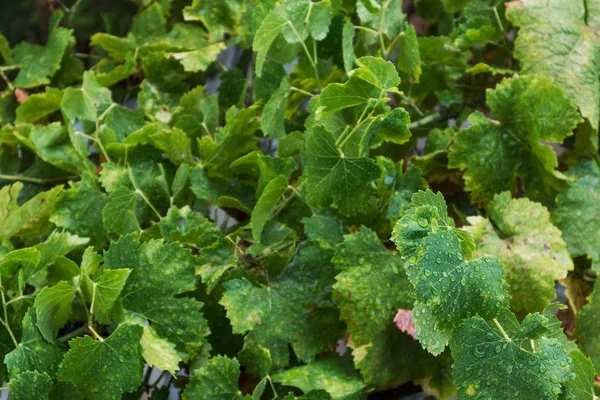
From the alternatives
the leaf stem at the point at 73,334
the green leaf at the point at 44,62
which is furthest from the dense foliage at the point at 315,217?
the green leaf at the point at 44,62

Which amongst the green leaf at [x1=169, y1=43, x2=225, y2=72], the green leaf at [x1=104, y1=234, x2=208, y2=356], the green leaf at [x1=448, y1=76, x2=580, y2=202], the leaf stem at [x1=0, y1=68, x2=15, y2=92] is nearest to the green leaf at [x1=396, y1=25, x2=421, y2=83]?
the green leaf at [x1=448, y1=76, x2=580, y2=202]

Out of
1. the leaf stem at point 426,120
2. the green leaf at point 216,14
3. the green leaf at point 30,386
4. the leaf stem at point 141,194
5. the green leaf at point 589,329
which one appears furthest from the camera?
the green leaf at point 216,14

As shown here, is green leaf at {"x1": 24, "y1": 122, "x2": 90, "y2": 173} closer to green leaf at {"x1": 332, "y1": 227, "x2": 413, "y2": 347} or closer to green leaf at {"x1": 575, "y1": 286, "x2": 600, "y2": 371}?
green leaf at {"x1": 332, "y1": 227, "x2": 413, "y2": 347}

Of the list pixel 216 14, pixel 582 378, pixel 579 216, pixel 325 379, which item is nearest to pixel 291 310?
pixel 325 379

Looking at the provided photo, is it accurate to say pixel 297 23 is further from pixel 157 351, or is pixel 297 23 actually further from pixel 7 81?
pixel 7 81

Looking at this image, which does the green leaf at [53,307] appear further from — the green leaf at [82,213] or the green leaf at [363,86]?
the green leaf at [363,86]

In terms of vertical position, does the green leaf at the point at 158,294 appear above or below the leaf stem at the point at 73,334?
above

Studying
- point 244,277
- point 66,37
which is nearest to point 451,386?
point 244,277
